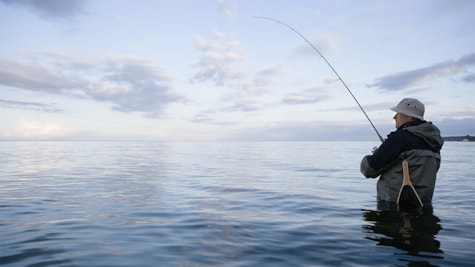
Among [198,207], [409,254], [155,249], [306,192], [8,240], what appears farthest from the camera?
[306,192]

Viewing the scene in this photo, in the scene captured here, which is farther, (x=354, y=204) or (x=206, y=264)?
(x=354, y=204)

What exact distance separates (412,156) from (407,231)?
1.46 meters

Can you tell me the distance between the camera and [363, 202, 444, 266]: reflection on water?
16.1ft

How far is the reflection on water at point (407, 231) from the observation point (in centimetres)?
490

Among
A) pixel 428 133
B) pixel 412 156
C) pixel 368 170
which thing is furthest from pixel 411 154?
pixel 368 170

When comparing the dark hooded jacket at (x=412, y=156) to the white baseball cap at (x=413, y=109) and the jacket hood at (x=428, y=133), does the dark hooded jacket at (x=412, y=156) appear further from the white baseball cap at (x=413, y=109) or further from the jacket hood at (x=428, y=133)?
the white baseball cap at (x=413, y=109)

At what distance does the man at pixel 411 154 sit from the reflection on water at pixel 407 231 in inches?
15.8

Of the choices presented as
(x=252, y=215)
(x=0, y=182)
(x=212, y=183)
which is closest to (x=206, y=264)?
(x=252, y=215)

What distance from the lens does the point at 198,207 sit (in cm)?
890

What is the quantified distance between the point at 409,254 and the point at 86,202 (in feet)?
27.1

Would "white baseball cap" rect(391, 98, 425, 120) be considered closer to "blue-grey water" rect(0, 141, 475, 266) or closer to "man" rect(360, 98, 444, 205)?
"man" rect(360, 98, 444, 205)

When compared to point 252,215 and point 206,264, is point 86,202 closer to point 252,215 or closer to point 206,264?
point 252,215

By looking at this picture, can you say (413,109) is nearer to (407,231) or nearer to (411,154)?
(411,154)

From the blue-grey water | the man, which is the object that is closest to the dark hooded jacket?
the man
